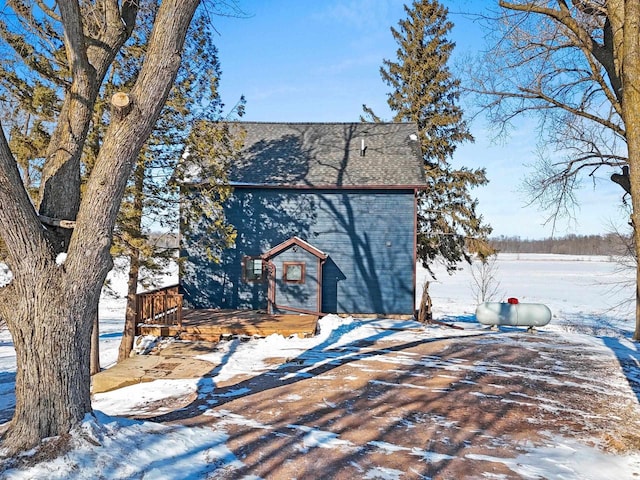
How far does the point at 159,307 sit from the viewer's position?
Answer: 10969mm

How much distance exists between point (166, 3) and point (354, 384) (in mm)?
5908

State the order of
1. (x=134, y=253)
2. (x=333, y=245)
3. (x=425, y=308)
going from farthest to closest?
(x=333, y=245), (x=425, y=308), (x=134, y=253)

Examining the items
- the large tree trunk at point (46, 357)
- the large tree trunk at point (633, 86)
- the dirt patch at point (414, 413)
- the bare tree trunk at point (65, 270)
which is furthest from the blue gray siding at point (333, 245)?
the large tree trunk at point (46, 357)

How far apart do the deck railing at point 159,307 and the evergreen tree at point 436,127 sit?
34.7 feet

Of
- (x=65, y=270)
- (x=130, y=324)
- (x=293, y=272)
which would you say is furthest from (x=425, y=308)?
(x=65, y=270)

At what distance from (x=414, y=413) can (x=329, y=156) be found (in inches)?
423

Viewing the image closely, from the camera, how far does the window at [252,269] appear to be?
44.6 feet

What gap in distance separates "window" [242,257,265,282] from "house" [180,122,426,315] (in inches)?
1.3

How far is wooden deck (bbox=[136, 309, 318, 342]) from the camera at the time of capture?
10148mm

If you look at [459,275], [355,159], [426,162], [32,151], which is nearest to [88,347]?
[32,151]

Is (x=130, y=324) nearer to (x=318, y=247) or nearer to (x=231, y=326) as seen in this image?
(x=231, y=326)

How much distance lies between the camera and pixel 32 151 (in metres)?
7.48

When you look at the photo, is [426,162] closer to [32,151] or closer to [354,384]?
[354,384]

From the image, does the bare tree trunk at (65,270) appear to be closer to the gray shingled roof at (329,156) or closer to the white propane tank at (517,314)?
the gray shingled roof at (329,156)
